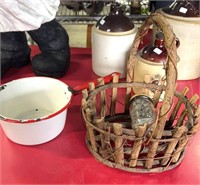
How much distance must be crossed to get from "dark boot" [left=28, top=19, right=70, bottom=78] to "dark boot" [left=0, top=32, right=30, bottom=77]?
0.23 feet

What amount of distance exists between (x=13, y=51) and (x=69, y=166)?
1.25ft

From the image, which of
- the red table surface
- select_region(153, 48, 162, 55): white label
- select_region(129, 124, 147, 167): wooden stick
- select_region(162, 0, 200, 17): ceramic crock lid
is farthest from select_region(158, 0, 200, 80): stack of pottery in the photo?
select_region(129, 124, 147, 167): wooden stick

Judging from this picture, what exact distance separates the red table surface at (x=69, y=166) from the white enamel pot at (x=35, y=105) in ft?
0.07

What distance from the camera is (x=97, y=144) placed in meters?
0.43

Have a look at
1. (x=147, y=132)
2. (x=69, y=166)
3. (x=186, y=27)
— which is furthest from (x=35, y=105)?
(x=186, y=27)

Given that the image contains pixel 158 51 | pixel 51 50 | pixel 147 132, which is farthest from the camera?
pixel 51 50

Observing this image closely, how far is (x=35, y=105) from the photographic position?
54cm

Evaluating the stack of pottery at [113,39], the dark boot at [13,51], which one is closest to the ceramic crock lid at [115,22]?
the stack of pottery at [113,39]

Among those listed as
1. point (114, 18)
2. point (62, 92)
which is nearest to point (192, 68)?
point (114, 18)

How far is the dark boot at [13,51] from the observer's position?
67 centimetres

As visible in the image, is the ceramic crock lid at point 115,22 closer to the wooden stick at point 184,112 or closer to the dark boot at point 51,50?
the dark boot at point 51,50

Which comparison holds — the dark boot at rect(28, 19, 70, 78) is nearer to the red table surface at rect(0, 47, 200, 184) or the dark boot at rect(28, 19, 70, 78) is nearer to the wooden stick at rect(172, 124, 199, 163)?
the red table surface at rect(0, 47, 200, 184)

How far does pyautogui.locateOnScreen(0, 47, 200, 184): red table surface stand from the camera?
42 cm

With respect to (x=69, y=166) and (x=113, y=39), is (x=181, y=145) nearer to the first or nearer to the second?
(x=69, y=166)
